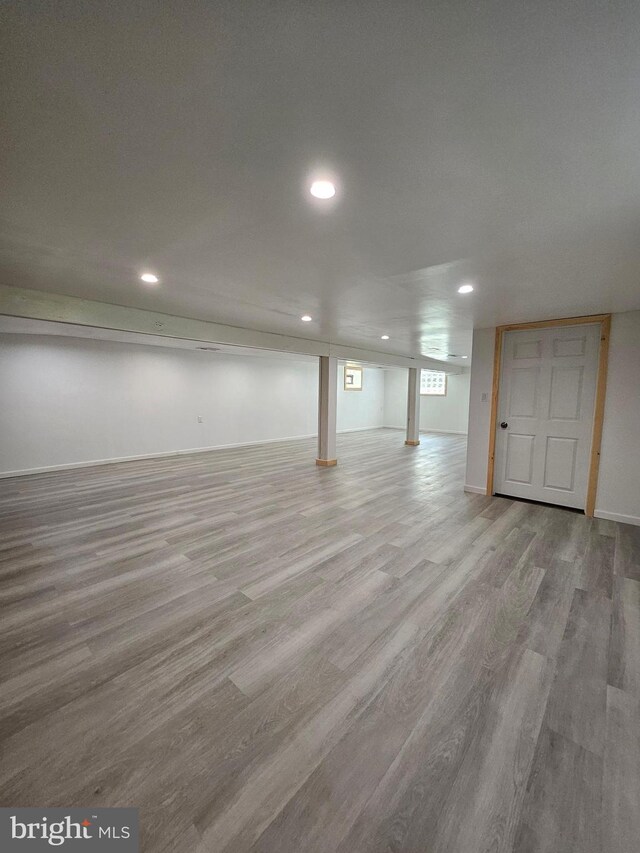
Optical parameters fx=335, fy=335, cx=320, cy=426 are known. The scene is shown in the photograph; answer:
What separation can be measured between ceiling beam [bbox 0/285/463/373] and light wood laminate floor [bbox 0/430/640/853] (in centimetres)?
221

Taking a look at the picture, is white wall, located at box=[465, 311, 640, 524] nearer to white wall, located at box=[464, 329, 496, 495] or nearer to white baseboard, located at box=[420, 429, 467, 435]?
white wall, located at box=[464, 329, 496, 495]

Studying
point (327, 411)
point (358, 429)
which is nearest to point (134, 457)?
point (327, 411)

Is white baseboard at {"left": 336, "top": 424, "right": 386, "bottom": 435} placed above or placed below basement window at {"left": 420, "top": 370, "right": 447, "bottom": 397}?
below

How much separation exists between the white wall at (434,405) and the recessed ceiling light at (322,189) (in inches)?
388

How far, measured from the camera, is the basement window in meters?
11.2

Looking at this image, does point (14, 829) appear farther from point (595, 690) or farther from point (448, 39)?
point (448, 39)

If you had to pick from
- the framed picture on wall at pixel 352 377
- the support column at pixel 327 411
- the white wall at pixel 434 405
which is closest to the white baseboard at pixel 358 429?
the white wall at pixel 434 405

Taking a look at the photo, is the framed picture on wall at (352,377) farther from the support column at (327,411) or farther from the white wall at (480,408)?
the white wall at (480,408)

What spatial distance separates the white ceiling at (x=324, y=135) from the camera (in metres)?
0.88

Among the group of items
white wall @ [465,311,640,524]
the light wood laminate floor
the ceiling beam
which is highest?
the ceiling beam

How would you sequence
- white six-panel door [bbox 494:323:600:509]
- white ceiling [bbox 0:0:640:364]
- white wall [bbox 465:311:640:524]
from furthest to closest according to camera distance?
white six-panel door [bbox 494:323:600:509], white wall [bbox 465:311:640:524], white ceiling [bbox 0:0:640:364]

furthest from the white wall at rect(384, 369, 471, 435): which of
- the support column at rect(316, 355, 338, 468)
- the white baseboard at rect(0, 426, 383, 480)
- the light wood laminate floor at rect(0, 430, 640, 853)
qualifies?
the light wood laminate floor at rect(0, 430, 640, 853)

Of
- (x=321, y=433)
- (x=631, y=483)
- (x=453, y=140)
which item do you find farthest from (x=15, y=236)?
(x=631, y=483)

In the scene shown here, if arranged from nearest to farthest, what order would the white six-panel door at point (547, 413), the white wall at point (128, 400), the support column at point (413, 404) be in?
the white six-panel door at point (547, 413), the white wall at point (128, 400), the support column at point (413, 404)
